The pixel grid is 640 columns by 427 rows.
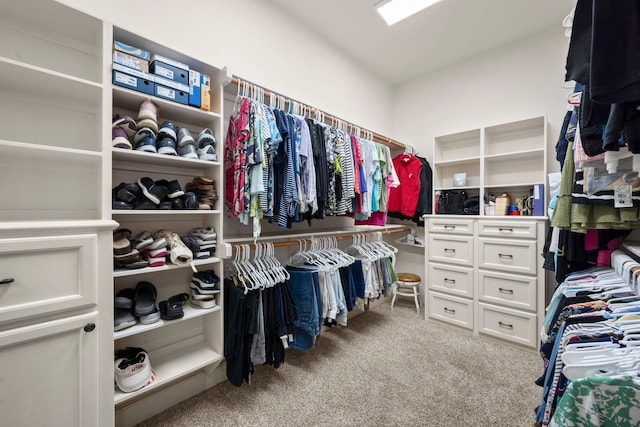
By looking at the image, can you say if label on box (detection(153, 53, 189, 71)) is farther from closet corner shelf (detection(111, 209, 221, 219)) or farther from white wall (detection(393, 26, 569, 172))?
white wall (detection(393, 26, 569, 172))

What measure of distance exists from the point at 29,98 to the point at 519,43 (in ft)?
12.7

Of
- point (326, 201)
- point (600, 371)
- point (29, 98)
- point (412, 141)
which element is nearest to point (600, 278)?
point (600, 371)

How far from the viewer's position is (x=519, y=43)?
8.59 feet

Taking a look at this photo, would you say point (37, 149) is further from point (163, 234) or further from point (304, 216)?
point (304, 216)

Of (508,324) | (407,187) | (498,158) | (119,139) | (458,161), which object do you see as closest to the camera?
(119,139)

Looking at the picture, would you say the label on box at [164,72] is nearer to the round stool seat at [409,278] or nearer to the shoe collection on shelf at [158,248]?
the shoe collection on shelf at [158,248]

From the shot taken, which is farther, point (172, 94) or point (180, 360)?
point (180, 360)

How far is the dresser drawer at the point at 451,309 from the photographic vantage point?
8.30 feet

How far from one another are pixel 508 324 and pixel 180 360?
104 inches

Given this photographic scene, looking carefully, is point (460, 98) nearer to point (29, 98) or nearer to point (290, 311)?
point (290, 311)

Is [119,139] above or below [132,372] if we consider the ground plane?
above

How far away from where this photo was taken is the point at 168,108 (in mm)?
1458

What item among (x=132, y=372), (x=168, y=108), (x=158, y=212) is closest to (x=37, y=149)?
(x=158, y=212)

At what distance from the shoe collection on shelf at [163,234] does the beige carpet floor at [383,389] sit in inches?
13.2
